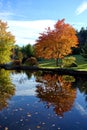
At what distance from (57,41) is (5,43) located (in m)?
15.7

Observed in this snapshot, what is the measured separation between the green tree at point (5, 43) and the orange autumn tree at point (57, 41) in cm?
889

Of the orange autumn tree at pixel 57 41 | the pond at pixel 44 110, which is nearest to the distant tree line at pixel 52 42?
the orange autumn tree at pixel 57 41

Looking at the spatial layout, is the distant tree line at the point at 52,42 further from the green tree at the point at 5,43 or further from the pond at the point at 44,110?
the pond at the point at 44,110

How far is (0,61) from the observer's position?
6738 centimetres

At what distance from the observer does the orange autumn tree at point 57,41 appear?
56312mm

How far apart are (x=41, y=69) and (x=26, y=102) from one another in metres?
34.7

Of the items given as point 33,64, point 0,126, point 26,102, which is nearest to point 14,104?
point 26,102

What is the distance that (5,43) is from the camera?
67812 millimetres

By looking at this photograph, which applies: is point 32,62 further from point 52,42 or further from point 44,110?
point 44,110

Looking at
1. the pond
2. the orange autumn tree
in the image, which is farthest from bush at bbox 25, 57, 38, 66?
the pond

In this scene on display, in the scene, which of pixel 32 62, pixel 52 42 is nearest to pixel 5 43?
pixel 32 62

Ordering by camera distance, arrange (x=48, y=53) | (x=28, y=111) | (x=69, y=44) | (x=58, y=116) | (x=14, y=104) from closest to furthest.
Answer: (x=58, y=116), (x=28, y=111), (x=14, y=104), (x=69, y=44), (x=48, y=53)

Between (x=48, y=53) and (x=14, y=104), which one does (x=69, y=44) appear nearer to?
(x=48, y=53)

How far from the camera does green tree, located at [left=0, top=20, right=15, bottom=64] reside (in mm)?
66812
